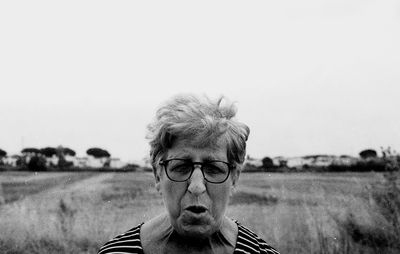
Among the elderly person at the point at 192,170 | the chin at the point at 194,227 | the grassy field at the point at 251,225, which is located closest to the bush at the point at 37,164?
the grassy field at the point at 251,225

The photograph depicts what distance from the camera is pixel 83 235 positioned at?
19.6 ft

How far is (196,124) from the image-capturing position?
1.70m

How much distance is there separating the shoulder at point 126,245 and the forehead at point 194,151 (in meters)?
0.36

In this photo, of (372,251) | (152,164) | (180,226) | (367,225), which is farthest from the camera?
(367,225)

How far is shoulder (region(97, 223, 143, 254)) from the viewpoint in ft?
5.82

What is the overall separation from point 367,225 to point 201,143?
194 inches

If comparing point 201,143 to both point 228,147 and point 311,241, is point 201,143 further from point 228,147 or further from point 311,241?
point 311,241

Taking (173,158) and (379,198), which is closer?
(173,158)

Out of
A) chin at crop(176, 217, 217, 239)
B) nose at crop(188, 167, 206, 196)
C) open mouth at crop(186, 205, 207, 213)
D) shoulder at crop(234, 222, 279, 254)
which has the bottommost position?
shoulder at crop(234, 222, 279, 254)

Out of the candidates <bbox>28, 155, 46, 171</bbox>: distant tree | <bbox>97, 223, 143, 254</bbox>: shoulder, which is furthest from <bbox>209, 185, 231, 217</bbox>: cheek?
<bbox>28, 155, 46, 171</bbox>: distant tree

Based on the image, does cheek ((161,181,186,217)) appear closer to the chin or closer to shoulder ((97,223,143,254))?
the chin

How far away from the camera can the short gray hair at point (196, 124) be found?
1.70 meters

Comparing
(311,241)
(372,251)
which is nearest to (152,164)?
(311,241)

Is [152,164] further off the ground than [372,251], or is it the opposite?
[152,164]
